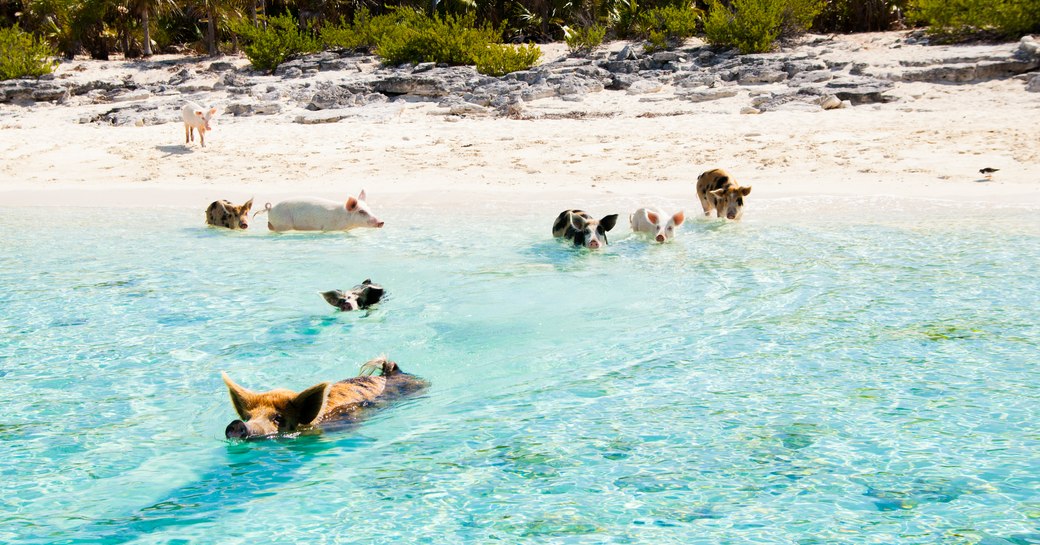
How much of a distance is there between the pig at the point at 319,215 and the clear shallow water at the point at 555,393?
122cm

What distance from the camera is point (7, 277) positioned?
8.77m

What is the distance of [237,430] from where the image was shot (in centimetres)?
424

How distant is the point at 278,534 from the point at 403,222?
310 inches

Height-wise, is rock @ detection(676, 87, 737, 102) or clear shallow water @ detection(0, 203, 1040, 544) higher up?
rock @ detection(676, 87, 737, 102)

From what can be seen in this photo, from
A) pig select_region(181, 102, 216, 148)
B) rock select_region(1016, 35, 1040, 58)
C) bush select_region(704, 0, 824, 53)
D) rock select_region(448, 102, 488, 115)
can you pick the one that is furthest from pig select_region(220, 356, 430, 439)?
bush select_region(704, 0, 824, 53)

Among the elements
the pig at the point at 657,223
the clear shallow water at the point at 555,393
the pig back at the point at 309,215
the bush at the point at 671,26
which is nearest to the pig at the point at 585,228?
the clear shallow water at the point at 555,393

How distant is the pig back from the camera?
1070 cm

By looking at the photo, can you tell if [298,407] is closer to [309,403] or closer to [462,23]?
[309,403]

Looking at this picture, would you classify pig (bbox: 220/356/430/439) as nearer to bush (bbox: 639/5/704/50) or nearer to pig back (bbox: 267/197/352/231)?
pig back (bbox: 267/197/352/231)

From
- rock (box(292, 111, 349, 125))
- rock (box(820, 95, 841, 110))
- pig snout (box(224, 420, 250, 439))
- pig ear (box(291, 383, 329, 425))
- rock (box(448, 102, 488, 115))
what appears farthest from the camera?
rock (box(448, 102, 488, 115))

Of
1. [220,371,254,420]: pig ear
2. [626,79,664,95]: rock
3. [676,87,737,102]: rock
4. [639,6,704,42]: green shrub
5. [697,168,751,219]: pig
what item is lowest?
[220,371,254,420]: pig ear

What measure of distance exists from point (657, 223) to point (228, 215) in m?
4.98

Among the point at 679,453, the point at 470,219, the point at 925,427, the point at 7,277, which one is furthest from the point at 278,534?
the point at 470,219

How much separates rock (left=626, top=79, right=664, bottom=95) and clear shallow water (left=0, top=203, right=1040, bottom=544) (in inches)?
477
